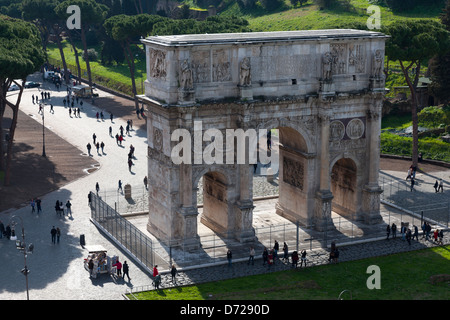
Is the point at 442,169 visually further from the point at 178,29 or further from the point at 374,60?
the point at 178,29

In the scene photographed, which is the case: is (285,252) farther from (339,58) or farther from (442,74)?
(442,74)

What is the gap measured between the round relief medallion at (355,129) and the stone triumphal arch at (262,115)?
8 cm

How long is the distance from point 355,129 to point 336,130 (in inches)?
67.9

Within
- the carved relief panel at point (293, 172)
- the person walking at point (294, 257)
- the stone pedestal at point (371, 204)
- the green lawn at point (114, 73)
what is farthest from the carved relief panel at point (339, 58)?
the green lawn at point (114, 73)

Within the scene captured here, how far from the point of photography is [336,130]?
62.2 meters

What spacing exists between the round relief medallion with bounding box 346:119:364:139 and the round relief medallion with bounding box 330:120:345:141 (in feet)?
1.80

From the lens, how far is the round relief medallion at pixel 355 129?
62.5 m

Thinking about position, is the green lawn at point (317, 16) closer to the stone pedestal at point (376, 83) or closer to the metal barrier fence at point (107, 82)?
the metal barrier fence at point (107, 82)

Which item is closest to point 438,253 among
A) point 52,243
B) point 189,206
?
point 189,206

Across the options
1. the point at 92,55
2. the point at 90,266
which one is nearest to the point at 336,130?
the point at 90,266

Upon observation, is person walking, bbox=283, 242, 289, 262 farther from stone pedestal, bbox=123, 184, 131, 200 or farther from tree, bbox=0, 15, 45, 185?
tree, bbox=0, 15, 45, 185

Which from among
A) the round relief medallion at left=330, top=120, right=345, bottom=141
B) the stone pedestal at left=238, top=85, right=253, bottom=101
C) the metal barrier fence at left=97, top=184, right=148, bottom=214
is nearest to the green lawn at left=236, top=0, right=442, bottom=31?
the metal barrier fence at left=97, top=184, right=148, bottom=214

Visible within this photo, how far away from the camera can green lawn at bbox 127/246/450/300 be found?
51.1 meters

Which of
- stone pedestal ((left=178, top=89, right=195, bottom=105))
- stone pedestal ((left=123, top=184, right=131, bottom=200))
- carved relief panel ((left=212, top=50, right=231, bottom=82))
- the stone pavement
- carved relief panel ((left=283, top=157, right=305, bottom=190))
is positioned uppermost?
carved relief panel ((left=212, top=50, right=231, bottom=82))
